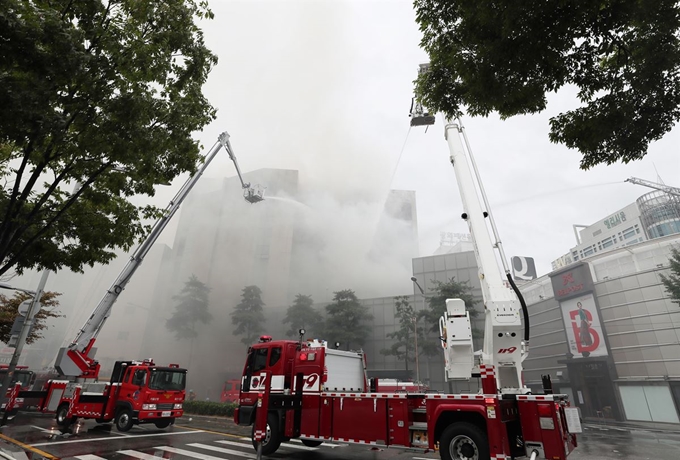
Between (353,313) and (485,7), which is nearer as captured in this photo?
(485,7)

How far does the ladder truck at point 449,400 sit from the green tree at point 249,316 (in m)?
27.6

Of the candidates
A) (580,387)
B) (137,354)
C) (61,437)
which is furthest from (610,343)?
(137,354)

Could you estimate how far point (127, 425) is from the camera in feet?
43.4

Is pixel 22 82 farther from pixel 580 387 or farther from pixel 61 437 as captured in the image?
pixel 580 387

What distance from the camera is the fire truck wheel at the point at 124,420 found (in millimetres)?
13170

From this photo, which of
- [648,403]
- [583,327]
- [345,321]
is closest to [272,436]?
A: [345,321]

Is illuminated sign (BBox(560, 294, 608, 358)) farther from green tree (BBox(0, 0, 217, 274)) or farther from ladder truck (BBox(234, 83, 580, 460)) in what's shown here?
green tree (BBox(0, 0, 217, 274))

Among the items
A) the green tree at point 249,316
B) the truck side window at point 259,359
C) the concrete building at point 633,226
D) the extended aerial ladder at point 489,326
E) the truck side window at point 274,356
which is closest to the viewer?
the extended aerial ladder at point 489,326

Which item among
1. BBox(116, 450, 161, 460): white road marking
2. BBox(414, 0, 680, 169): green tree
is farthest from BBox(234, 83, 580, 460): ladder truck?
BBox(414, 0, 680, 169): green tree

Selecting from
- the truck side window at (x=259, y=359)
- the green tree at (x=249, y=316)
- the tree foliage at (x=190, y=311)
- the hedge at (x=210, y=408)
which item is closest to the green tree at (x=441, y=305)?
the green tree at (x=249, y=316)

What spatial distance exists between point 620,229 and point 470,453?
3201 inches

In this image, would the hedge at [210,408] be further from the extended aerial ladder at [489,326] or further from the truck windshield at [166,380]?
the extended aerial ladder at [489,326]

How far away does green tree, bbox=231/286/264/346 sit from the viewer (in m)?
37.4

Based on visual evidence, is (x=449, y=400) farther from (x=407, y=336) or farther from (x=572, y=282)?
(x=572, y=282)
